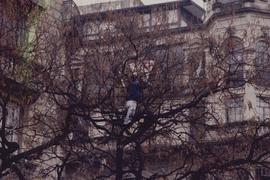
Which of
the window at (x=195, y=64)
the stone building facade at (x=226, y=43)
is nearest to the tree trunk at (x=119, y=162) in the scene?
the stone building facade at (x=226, y=43)

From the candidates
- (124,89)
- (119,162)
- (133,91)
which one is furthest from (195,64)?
(119,162)

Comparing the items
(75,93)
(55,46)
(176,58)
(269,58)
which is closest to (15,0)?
(55,46)

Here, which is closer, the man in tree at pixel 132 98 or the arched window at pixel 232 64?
the man in tree at pixel 132 98

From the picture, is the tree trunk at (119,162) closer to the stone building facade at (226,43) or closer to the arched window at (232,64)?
the stone building facade at (226,43)

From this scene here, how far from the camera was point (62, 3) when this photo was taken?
26.7 meters

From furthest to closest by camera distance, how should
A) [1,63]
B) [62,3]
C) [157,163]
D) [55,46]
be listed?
[157,163], [62,3], [55,46], [1,63]

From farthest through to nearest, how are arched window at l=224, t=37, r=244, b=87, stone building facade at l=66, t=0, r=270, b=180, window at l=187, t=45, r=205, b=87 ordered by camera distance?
window at l=187, t=45, r=205, b=87, stone building facade at l=66, t=0, r=270, b=180, arched window at l=224, t=37, r=244, b=87

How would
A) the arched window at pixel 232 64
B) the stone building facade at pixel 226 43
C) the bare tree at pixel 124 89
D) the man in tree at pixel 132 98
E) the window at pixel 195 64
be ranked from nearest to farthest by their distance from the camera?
the man in tree at pixel 132 98
the bare tree at pixel 124 89
the arched window at pixel 232 64
the stone building facade at pixel 226 43
the window at pixel 195 64

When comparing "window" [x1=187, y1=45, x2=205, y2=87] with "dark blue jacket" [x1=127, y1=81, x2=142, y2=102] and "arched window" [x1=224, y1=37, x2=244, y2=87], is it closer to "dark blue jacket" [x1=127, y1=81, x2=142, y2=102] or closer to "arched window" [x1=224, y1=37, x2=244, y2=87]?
"arched window" [x1=224, y1=37, x2=244, y2=87]

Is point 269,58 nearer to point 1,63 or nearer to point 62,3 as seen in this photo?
point 1,63

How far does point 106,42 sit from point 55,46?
2.02 meters

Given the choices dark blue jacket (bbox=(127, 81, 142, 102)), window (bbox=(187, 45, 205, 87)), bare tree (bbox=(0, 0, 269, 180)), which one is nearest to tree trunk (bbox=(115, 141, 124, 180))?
bare tree (bbox=(0, 0, 269, 180))

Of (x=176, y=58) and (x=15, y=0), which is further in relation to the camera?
(x=176, y=58)

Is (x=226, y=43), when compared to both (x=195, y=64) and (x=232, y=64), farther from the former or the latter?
(x=195, y=64)
